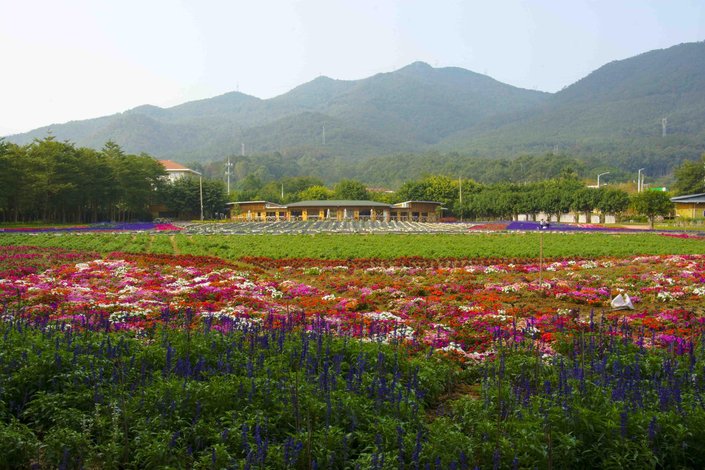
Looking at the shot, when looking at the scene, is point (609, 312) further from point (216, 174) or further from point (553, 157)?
point (216, 174)

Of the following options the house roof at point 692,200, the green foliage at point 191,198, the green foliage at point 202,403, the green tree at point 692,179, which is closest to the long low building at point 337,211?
the green foliage at point 191,198

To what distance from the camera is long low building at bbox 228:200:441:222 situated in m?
94.8

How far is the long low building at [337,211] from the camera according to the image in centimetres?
9481

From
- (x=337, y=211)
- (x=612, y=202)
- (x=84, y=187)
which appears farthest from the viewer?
(x=337, y=211)

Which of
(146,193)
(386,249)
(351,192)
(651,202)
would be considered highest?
(351,192)

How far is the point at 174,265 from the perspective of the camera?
815 inches

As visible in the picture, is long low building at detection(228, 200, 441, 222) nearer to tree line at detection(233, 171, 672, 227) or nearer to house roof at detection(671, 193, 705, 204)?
tree line at detection(233, 171, 672, 227)

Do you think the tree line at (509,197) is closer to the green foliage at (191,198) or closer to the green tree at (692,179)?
the green tree at (692,179)

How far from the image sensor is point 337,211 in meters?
96.2

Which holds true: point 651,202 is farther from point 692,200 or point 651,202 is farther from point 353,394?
point 353,394

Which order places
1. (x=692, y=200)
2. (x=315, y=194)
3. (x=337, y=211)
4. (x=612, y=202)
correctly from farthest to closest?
(x=315, y=194)
(x=337, y=211)
(x=612, y=202)
(x=692, y=200)

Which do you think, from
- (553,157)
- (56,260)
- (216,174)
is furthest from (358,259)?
(216,174)

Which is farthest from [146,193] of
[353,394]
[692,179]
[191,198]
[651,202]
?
[692,179]

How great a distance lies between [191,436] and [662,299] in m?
12.1
